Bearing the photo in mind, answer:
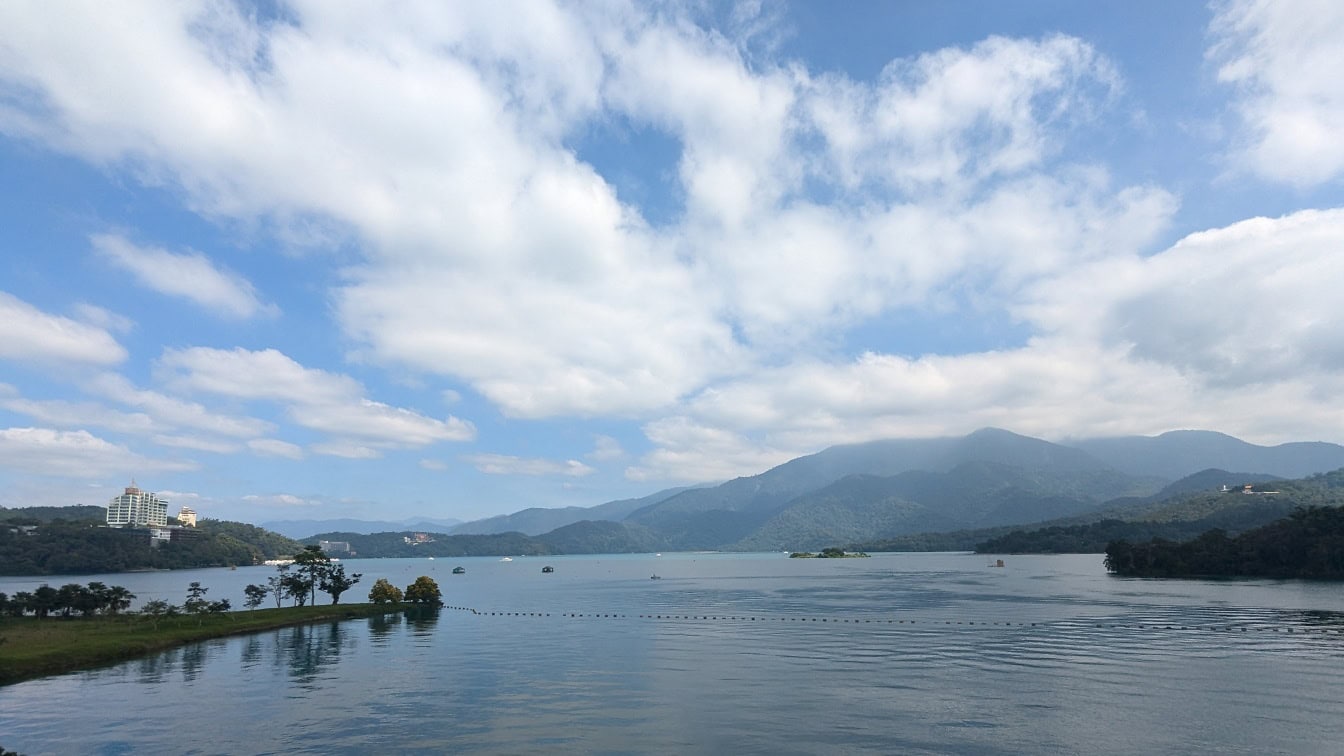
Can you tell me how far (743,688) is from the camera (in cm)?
5600

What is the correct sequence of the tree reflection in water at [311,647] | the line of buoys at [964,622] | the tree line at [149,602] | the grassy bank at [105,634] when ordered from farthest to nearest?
the tree line at [149,602]
the line of buoys at [964,622]
the tree reflection in water at [311,647]
the grassy bank at [105,634]

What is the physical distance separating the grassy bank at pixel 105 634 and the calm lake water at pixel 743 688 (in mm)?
3422

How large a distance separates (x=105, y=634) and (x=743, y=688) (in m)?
71.4

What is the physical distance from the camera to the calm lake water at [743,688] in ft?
138

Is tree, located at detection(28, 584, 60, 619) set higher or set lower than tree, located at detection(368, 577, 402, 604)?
higher

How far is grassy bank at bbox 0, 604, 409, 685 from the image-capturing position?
66.3 metres

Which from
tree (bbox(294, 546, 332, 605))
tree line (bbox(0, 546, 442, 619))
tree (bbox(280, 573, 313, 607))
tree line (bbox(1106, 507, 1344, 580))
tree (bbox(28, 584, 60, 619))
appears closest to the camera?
tree (bbox(28, 584, 60, 619))

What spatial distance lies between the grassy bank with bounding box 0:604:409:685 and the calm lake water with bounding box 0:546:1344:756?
3.42 metres

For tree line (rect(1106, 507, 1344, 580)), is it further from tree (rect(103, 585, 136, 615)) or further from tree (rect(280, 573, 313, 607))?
tree (rect(103, 585, 136, 615))

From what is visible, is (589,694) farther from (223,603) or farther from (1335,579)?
(1335,579)

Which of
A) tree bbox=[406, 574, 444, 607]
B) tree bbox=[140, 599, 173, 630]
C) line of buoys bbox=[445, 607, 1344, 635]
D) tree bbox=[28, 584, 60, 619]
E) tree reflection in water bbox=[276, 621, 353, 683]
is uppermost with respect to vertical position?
tree bbox=[28, 584, 60, 619]

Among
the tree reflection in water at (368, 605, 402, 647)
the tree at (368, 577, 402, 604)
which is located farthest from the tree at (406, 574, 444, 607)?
the tree reflection in water at (368, 605, 402, 647)

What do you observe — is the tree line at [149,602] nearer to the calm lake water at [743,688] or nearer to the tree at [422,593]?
the tree at [422,593]

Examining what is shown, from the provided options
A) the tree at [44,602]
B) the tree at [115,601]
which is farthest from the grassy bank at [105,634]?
the tree at [115,601]
